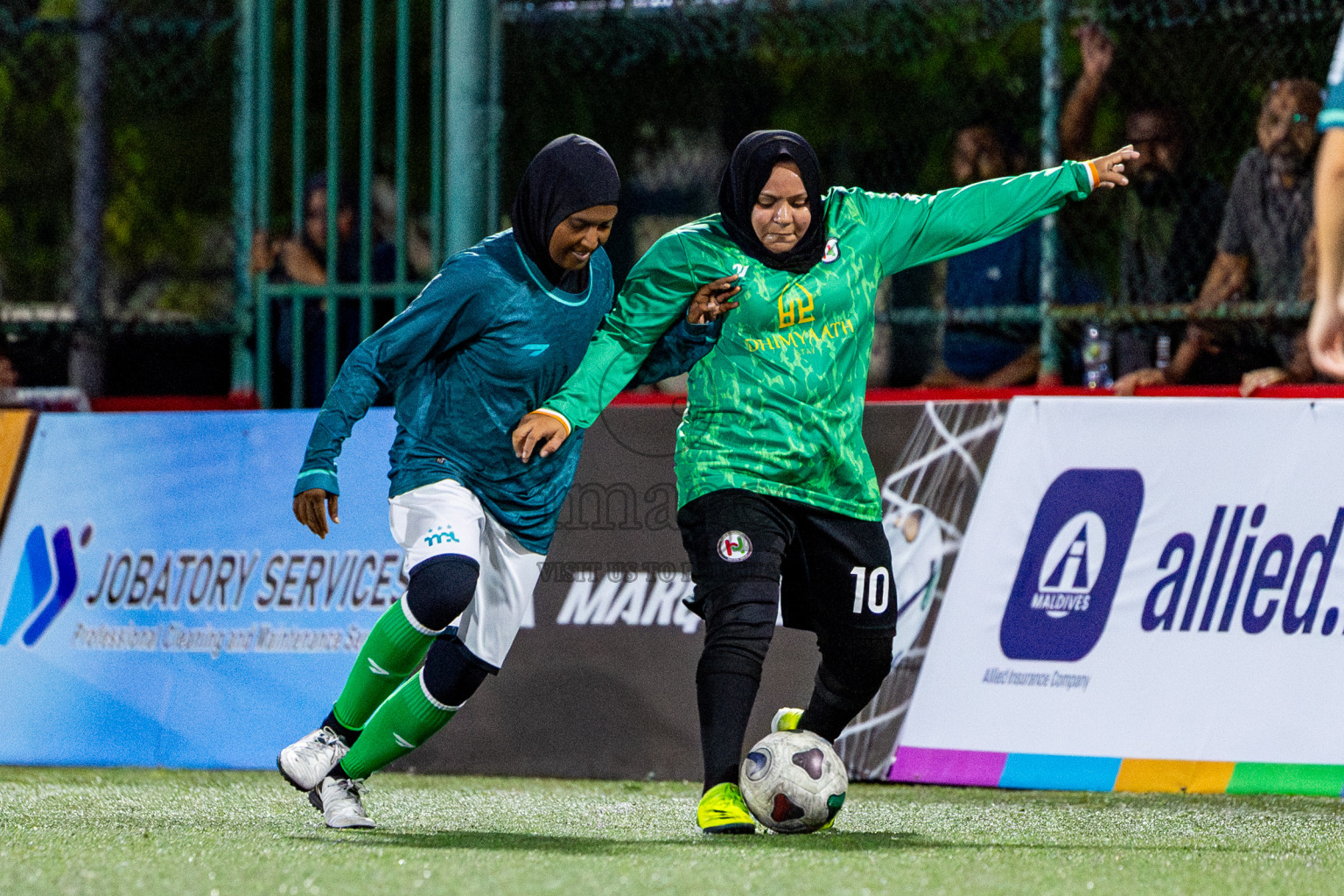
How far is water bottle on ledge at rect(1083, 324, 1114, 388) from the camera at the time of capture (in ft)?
27.2

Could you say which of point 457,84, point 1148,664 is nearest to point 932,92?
point 457,84

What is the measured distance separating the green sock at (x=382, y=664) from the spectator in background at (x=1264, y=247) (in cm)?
345

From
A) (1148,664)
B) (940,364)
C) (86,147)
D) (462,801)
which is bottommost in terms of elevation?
(462,801)

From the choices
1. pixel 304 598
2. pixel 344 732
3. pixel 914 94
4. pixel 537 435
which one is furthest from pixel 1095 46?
pixel 344 732

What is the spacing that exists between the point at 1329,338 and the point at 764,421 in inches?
86.7

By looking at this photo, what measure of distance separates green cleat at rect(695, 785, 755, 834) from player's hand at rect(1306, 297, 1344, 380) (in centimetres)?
240

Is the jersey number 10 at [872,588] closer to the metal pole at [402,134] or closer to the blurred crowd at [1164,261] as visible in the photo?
the blurred crowd at [1164,261]

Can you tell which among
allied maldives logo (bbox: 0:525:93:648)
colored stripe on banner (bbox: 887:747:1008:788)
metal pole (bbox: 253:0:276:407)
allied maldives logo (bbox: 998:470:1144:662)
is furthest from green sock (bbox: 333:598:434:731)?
metal pole (bbox: 253:0:276:407)

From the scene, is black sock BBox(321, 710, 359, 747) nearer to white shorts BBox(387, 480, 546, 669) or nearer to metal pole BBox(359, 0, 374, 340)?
white shorts BBox(387, 480, 546, 669)

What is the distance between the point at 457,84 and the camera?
9.24 meters

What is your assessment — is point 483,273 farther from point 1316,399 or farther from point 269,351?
point 269,351

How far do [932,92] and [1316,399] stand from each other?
2.76 metres

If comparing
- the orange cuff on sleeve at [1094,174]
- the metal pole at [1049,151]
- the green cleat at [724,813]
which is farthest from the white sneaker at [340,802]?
the metal pole at [1049,151]

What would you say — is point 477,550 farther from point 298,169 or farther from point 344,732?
point 298,169
